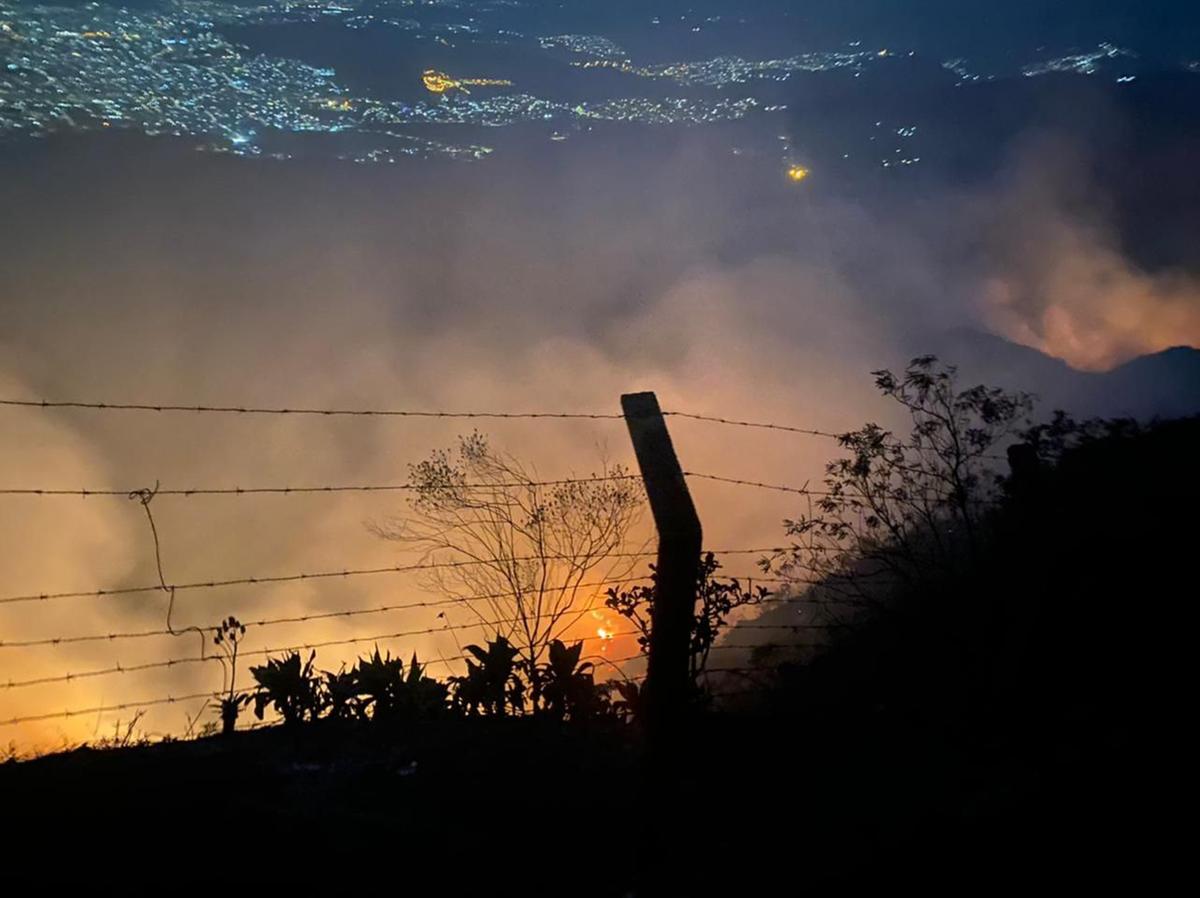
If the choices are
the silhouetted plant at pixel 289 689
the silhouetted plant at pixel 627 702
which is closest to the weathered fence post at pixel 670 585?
the silhouetted plant at pixel 627 702

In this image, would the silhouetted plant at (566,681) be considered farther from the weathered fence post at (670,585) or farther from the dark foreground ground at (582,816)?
the weathered fence post at (670,585)

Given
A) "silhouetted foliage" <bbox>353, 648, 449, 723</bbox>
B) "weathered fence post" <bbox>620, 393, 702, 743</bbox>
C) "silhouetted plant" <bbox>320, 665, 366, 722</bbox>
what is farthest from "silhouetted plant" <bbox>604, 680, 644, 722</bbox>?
"weathered fence post" <bbox>620, 393, 702, 743</bbox>

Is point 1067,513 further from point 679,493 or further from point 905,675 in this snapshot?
point 679,493

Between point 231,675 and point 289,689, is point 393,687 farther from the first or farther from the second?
point 231,675

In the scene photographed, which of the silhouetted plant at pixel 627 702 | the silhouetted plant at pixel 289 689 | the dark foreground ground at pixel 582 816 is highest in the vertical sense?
the silhouetted plant at pixel 289 689

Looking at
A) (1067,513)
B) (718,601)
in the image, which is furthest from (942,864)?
(1067,513)

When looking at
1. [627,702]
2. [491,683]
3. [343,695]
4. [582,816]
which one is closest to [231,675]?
[343,695]

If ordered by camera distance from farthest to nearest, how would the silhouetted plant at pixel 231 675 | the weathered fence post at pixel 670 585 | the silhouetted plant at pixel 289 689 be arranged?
1. the silhouetted plant at pixel 289 689
2. the silhouetted plant at pixel 231 675
3. the weathered fence post at pixel 670 585
